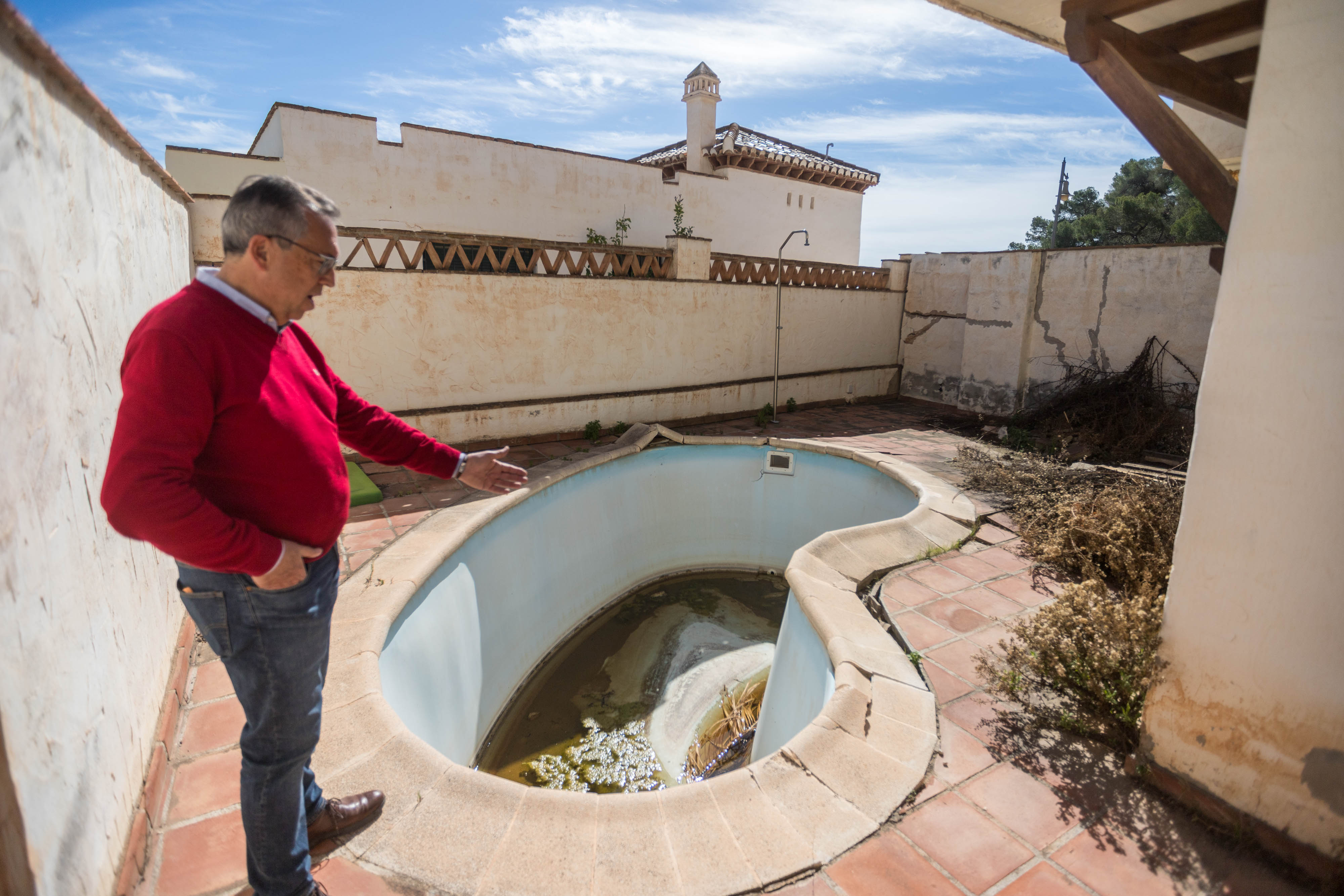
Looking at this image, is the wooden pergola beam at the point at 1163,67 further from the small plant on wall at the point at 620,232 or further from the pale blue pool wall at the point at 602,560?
the small plant on wall at the point at 620,232

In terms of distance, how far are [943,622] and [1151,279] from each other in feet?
27.1

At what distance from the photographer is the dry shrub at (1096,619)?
3.07m

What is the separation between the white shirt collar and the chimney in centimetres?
1533

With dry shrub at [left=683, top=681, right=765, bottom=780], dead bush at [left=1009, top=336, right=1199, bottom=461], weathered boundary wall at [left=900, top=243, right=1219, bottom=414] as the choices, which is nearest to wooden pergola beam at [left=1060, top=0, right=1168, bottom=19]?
dry shrub at [left=683, top=681, right=765, bottom=780]

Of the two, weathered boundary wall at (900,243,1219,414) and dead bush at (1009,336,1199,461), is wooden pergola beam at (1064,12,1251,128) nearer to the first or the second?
dead bush at (1009,336,1199,461)

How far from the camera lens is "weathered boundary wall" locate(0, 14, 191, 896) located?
1480 mm

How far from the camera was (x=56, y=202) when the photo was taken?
1985mm

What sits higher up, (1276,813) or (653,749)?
(1276,813)

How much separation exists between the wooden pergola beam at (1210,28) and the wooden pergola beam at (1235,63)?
1.11 ft

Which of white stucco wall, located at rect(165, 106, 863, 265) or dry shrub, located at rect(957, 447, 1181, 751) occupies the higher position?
white stucco wall, located at rect(165, 106, 863, 265)

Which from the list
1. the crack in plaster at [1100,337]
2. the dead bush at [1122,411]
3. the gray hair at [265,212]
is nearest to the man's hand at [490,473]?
the gray hair at [265,212]

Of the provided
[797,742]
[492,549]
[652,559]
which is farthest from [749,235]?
[797,742]

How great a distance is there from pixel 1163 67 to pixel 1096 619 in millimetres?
2908

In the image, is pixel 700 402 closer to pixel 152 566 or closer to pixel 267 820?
pixel 152 566
